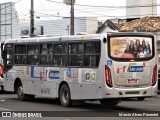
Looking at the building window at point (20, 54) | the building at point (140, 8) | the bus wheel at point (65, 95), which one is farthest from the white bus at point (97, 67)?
the building at point (140, 8)

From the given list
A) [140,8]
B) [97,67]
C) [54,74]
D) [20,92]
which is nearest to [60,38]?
[54,74]

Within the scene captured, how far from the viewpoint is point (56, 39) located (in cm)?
1920

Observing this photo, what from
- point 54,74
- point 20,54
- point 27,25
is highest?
point 27,25

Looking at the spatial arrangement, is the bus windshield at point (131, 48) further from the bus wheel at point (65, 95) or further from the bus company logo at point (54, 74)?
the bus company logo at point (54, 74)

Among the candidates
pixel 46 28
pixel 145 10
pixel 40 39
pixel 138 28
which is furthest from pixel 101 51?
pixel 46 28

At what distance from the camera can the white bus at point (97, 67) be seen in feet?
54.1

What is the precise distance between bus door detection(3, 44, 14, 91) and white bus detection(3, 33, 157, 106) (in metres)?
2.39

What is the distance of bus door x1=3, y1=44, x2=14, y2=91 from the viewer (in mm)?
22375

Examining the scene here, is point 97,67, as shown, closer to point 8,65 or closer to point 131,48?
point 131,48

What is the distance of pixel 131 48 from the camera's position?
16.9 meters

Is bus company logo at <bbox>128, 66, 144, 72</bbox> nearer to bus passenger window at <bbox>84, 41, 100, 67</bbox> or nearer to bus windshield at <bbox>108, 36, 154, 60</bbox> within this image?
bus windshield at <bbox>108, 36, 154, 60</bbox>

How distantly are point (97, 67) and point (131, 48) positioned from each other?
1.39 meters

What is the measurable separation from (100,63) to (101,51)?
0.42m

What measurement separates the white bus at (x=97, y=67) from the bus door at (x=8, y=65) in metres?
2.39
